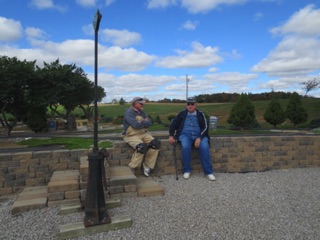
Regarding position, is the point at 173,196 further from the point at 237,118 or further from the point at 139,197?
the point at 237,118

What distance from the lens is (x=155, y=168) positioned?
229 inches

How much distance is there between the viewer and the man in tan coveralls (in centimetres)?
532

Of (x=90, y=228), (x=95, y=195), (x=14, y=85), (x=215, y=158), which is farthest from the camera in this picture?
A: (x=14, y=85)

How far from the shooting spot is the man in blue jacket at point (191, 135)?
559 cm

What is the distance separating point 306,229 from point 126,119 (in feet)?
11.2

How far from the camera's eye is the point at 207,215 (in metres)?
3.73

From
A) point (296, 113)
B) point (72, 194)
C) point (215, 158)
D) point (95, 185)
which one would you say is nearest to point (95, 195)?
point (95, 185)

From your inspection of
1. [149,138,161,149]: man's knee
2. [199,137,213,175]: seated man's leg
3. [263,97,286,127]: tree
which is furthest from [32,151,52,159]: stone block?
[263,97,286,127]: tree

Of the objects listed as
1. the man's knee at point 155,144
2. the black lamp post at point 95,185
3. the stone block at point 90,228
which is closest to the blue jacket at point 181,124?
the man's knee at point 155,144

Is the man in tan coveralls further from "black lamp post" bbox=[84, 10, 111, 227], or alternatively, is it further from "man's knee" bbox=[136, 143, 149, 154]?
"black lamp post" bbox=[84, 10, 111, 227]

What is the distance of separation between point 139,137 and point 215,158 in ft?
6.28

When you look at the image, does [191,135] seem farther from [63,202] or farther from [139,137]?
[63,202]

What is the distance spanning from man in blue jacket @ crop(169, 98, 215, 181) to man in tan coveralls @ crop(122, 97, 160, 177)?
0.52 meters

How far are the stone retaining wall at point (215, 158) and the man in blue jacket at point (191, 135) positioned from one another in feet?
1.20
